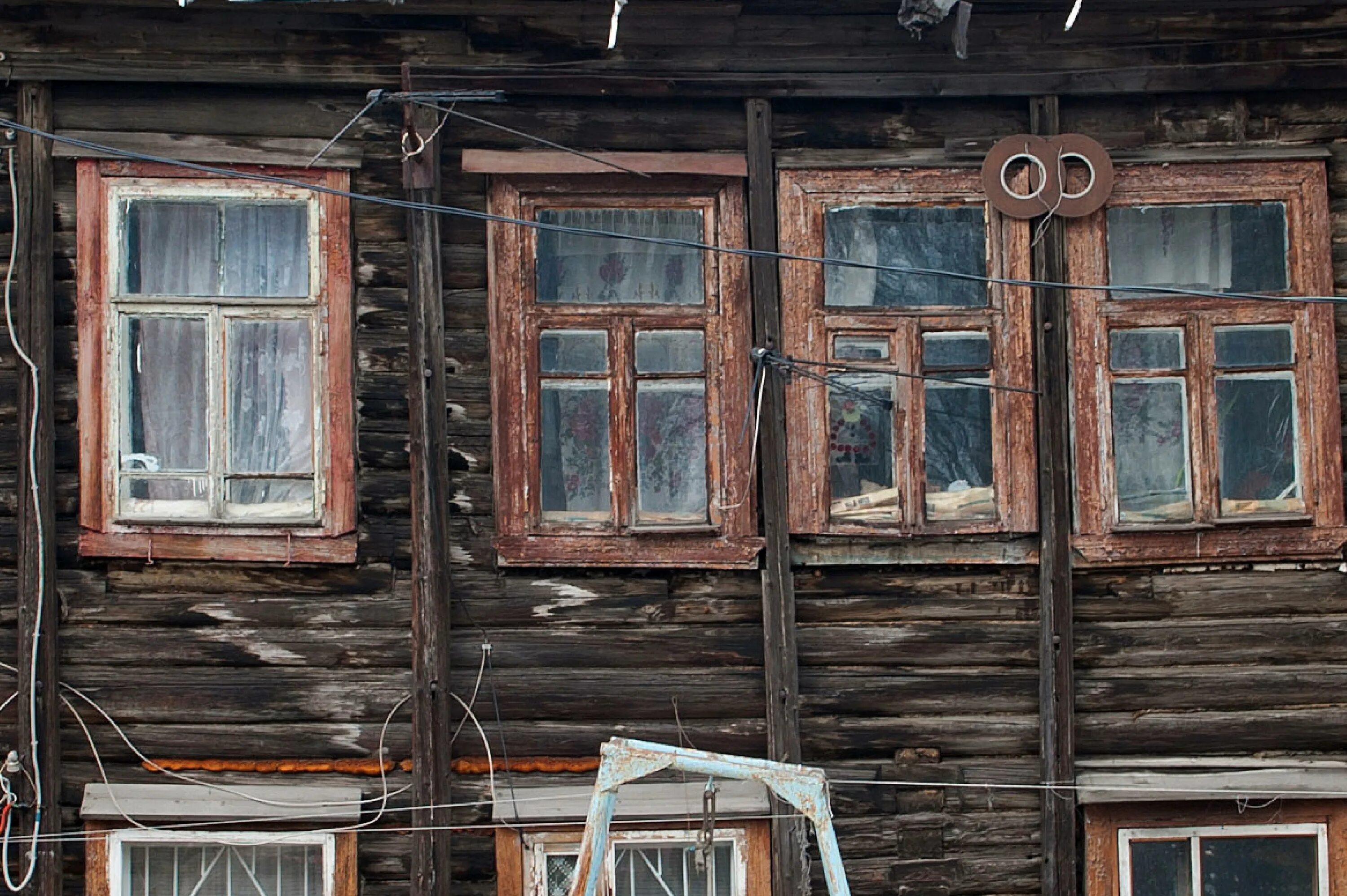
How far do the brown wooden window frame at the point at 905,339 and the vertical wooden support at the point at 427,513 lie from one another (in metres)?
1.36

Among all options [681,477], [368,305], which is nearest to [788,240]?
[681,477]

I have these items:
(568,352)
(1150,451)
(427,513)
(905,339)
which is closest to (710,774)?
(427,513)

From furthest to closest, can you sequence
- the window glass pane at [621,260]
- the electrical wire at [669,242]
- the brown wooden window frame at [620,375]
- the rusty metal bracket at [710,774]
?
the window glass pane at [621,260]
the brown wooden window frame at [620,375]
the electrical wire at [669,242]
the rusty metal bracket at [710,774]

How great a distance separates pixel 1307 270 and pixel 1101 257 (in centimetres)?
82

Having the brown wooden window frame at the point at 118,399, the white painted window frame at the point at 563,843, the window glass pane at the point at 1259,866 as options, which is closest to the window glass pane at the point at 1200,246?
the window glass pane at the point at 1259,866

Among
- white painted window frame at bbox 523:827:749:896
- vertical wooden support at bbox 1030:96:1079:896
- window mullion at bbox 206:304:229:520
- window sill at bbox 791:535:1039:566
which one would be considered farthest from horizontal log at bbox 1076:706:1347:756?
window mullion at bbox 206:304:229:520

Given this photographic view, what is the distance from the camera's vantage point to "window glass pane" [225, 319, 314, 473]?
5.29 metres

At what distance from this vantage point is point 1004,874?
535cm

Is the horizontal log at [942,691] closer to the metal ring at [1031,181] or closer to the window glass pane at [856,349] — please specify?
the window glass pane at [856,349]

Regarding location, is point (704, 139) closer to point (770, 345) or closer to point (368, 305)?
point (770, 345)

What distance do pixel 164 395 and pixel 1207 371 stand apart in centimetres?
414

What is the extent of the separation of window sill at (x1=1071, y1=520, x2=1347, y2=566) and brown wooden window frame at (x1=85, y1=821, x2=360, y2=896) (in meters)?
3.09

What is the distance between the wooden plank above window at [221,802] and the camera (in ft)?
16.9

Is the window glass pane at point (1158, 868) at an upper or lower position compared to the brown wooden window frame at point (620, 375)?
lower
